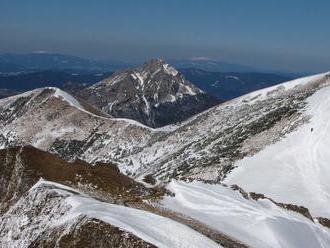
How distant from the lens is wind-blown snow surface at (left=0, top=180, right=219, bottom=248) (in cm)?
2422

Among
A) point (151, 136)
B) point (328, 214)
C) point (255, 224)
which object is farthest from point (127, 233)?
point (151, 136)

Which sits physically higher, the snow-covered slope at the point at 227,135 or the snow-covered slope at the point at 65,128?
the snow-covered slope at the point at 227,135

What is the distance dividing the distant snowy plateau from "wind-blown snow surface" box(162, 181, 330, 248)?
0.11 metres

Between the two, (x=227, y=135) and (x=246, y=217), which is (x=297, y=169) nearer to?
(x=227, y=135)

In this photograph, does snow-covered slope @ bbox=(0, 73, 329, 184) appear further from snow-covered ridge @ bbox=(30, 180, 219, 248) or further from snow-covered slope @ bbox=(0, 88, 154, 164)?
snow-covered ridge @ bbox=(30, 180, 219, 248)

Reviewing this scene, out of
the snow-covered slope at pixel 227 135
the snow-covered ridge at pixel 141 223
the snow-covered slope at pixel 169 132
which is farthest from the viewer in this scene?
the snow-covered slope at pixel 169 132

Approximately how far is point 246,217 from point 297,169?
2888cm

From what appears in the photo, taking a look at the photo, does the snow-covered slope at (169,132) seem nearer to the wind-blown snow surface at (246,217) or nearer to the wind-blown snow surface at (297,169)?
the wind-blown snow surface at (297,169)

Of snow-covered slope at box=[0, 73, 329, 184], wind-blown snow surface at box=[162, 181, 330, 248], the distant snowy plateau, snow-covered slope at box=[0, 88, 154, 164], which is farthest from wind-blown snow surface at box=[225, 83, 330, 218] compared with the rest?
snow-covered slope at box=[0, 88, 154, 164]

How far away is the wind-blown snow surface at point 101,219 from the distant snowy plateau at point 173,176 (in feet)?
0.23

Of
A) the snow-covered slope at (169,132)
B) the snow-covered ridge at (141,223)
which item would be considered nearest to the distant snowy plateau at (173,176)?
the snow-covered ridge at (141,223)

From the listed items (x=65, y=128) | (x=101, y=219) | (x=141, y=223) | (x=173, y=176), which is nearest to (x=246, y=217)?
(x=141, y=223)

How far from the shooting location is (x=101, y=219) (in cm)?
2433

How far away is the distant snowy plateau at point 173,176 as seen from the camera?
85.8 feet
